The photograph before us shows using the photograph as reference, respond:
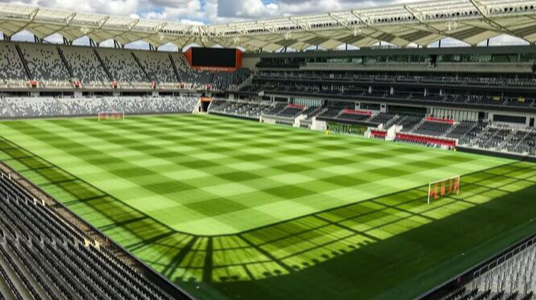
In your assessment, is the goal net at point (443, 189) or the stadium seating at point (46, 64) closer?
the goal net at point (443, 189)

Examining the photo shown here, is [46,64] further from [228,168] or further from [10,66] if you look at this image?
[228,168]

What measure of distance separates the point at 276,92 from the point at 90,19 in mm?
28701

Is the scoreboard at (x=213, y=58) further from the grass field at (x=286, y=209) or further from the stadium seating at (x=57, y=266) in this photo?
the stadium seating at (x=57, y=266)

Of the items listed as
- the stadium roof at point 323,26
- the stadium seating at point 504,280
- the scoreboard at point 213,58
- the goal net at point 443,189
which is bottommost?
the stadium seating at point 504,280

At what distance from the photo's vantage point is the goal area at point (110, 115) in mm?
56875

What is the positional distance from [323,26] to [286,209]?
3408 centimetres

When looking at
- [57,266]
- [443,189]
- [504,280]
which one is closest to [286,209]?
[504,280]

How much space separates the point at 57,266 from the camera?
468 inches

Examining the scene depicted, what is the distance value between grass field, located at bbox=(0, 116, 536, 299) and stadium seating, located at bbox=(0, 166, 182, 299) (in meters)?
2.05

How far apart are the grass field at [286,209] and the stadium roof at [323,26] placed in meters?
12.6

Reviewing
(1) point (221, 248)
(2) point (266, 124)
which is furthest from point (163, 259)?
(2) point (266, 124)

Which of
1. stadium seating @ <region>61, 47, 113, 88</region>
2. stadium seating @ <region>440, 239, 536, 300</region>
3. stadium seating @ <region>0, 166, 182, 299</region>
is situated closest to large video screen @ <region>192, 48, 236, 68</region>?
stadium seating @ <region>61, 47, 113, 88</region>

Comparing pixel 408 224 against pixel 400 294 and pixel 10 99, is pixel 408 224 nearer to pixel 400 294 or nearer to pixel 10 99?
pixel 400 294

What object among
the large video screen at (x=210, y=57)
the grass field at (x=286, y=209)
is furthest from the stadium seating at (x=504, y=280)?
the large video screen at (x=210, y=57)
